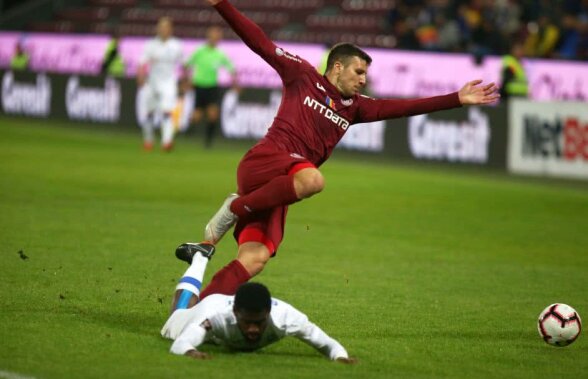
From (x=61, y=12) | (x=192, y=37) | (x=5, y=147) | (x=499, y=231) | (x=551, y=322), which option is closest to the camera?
(x=551, y=322)

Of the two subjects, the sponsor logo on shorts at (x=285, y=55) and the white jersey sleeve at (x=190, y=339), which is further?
the sponsor logo on shorts at (x=285, y=55)

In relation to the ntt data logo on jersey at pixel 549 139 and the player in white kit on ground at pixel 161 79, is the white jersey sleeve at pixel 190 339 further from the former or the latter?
the player in white kit on ground at pixel 161 79

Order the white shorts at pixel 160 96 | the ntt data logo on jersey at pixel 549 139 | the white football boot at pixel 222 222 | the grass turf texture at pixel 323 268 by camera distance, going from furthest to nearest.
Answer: the white shorts at pixel 160 96
the ntt data logo on jersey at pixel 549 139
the white football boot at pixel 222 222
the grass turf texture at pixel 323 268

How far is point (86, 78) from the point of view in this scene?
1121 inches

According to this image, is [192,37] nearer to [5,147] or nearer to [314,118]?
[5,147]

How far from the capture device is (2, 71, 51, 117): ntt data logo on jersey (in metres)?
29.6

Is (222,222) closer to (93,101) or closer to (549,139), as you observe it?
(549,139)

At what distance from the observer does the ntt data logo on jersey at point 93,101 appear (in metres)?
28.1

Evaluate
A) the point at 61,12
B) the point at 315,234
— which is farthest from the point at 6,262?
the point at 61,12

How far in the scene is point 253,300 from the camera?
647 centimetres

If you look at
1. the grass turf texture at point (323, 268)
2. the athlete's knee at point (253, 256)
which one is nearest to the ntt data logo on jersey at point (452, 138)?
the grass turf texture at point (323, 268)

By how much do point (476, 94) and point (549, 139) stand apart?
12.9 meters

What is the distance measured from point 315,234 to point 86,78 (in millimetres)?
16547

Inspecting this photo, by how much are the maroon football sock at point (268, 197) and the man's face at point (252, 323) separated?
3.62ft
